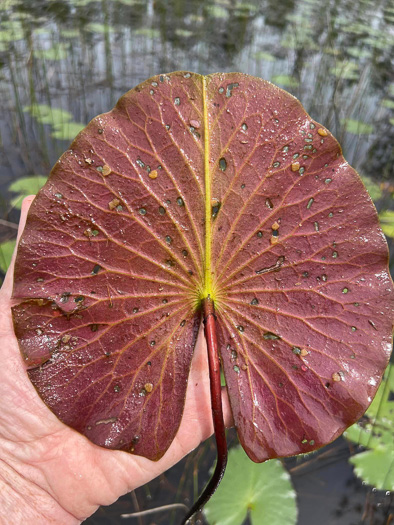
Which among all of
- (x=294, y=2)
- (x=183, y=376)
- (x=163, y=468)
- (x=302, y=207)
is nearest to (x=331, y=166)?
(x=302, y=207)

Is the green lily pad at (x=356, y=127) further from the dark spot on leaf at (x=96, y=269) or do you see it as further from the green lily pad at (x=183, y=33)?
the dark spot on leaf at (x=96, y=269)

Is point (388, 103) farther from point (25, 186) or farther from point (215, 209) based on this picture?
point (215, 209)

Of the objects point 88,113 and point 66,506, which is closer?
point 66,506

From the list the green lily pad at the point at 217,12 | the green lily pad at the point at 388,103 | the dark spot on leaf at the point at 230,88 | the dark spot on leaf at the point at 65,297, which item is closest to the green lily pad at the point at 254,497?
the dark spot on leaf at the point at 65,297

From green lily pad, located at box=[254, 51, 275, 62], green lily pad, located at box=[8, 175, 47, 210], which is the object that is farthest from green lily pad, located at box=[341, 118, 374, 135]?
green lily pad, located at box=[8, 175, 47, 210]

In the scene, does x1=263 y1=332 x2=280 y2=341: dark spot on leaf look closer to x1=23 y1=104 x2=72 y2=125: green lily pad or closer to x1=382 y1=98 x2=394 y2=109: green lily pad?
x1=23 y1=104 x2=72 y2=125: green lily pad

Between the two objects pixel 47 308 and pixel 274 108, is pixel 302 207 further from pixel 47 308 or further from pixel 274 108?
pixel 47 308

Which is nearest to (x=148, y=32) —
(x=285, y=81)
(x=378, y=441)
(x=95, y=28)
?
(x=95, y=28)
